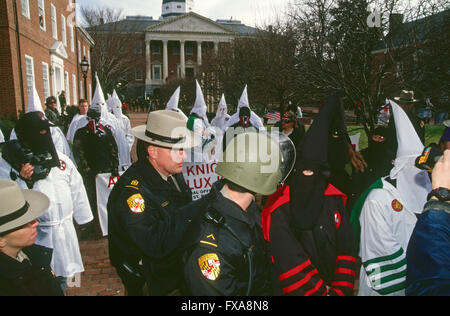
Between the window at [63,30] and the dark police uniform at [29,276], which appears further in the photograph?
the window at [63,30]

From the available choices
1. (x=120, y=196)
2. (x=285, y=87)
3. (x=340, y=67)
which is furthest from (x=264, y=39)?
(x=120, y=196)

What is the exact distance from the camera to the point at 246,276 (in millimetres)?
1766

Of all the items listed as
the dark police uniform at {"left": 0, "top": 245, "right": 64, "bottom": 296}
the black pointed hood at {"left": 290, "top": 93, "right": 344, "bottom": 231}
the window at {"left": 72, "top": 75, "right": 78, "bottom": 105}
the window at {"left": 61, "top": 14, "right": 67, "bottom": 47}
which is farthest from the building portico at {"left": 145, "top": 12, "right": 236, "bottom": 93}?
the dark police uniform at {"left": 0, "top": 245, "right": 64, "bottom": 296}

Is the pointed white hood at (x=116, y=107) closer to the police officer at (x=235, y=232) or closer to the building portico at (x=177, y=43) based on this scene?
the police officer at (x=235, y=232)

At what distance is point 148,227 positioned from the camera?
2.02 m

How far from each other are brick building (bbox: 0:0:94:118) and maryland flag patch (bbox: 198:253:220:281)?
13.4 m

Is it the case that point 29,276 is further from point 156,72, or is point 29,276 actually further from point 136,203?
point 156,72

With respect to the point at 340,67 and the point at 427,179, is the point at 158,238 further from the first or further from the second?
the point at 340,67

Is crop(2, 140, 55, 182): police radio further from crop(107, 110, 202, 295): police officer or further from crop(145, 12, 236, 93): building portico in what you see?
crop(145, 12, 236, 93): building portico

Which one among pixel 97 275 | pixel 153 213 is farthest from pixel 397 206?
pixel 97 275

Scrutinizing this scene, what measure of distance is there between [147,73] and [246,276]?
2844 inches

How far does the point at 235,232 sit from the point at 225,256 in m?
0.14

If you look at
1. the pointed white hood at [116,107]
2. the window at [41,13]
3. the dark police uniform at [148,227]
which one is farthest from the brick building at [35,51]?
the dark police uniform at [148,227]

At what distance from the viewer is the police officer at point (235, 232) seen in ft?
5.49
